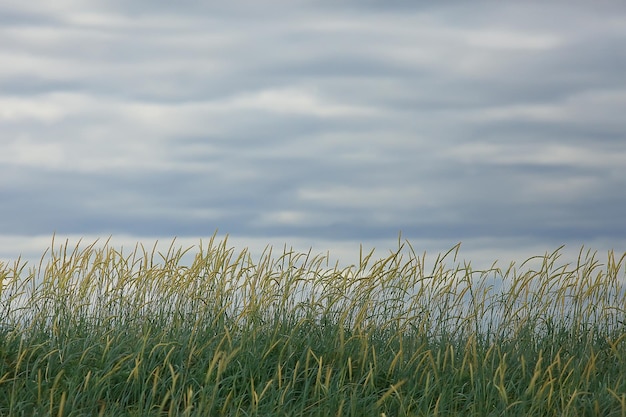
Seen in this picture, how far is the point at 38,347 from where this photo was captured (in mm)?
5191

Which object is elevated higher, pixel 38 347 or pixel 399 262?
pixel 399 262

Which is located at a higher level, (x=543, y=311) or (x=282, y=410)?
(x=543, y=311)

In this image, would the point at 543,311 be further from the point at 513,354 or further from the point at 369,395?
the point at 369,395

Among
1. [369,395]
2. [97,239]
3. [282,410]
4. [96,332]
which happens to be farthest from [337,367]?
[97,239]

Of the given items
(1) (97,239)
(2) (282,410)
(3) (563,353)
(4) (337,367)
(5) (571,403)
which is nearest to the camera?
(2) (282,410)

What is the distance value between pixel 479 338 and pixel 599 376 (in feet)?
3.26

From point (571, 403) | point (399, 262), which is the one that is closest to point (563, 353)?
point (571, 403)

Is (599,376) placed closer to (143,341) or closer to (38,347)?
(143,341)

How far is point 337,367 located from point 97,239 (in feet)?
9.18

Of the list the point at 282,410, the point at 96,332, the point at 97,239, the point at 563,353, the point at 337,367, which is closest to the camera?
the point at 282,410

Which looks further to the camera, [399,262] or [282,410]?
[399,262]

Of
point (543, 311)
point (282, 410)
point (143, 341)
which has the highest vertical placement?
point (543, 311)

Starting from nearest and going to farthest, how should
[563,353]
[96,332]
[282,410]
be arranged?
[282,410] < [96,332] < [563,353]

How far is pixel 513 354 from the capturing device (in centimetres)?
560
